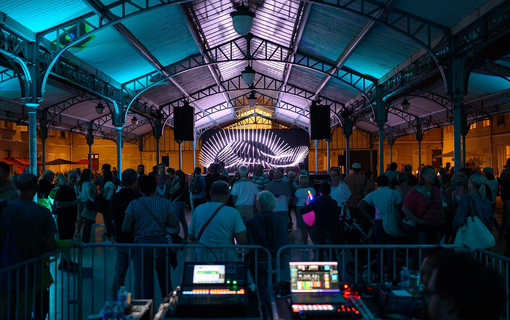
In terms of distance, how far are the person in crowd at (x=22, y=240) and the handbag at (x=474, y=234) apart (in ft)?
13.5

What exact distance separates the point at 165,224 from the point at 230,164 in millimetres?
21854

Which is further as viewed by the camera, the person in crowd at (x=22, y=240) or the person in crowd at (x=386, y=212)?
the person in crowd at (x=386, y=212)

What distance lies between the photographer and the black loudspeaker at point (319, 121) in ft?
51.4

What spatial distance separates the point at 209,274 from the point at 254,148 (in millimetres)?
26573

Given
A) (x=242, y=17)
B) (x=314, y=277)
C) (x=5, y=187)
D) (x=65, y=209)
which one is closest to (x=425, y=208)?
(x=314, y=277)

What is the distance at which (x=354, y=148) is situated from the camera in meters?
34.3

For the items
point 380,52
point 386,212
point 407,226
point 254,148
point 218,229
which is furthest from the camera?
point 254,148

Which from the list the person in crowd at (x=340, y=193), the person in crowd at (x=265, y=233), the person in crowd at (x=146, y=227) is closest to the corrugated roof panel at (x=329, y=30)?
the person in crowd at (x=340, y=193)

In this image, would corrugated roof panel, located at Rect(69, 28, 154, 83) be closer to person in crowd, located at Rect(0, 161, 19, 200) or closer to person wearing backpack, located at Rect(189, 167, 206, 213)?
person wearing backpack, located at Rect(189, 167, 206, 213)

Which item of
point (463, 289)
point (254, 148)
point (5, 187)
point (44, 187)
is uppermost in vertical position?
point (254, 148)

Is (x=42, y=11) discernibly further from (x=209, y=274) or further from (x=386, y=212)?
(x=209, y=274)

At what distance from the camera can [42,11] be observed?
28.7 feet

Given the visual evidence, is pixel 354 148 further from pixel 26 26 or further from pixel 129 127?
pixel 26 26

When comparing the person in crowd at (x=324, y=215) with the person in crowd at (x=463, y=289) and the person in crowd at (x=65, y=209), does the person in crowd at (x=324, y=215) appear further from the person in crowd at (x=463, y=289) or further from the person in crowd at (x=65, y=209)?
the person in crowd at (x=463, y=289)
